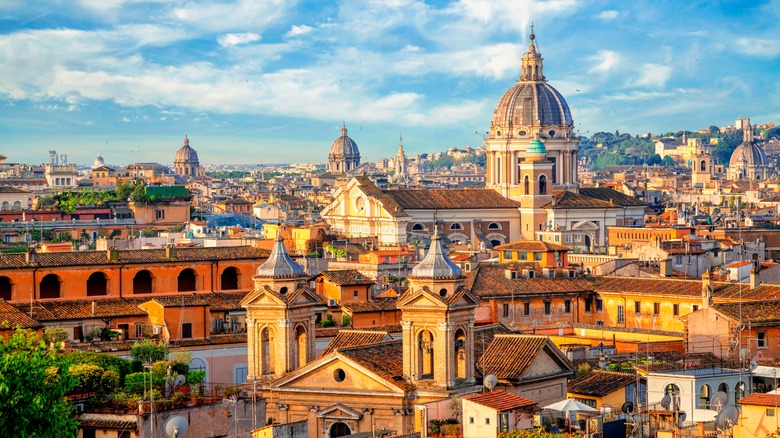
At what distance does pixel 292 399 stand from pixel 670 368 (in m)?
5.49

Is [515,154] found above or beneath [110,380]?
above

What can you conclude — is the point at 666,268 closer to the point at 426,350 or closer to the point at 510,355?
the point at 510,355

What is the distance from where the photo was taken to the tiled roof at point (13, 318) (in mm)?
29469

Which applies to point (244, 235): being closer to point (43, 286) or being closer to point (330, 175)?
point (43, 286)

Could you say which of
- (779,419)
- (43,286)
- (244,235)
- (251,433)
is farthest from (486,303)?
(244,235)

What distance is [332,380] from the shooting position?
2317cm

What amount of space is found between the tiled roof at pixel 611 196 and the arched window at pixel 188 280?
41163 millimetres

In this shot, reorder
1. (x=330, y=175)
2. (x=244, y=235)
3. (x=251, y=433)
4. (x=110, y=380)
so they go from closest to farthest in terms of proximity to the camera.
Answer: (x=251, y=433) → (x=110, y=380) → (x=244, y=235) → (x=330, y=175)

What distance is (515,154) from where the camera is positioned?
79375 millimetres

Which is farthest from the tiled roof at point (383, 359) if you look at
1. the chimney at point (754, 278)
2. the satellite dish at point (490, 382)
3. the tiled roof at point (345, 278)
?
the chimney at point (754, 278)

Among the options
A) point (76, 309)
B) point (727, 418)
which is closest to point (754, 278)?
point (76, 309)

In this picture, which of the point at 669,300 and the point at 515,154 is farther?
the point at 515,154

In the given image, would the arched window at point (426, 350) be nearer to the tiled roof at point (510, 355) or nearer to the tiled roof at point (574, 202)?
the tiled roof at point (510, 355)

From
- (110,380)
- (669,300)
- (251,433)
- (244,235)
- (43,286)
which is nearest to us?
(251,433)
